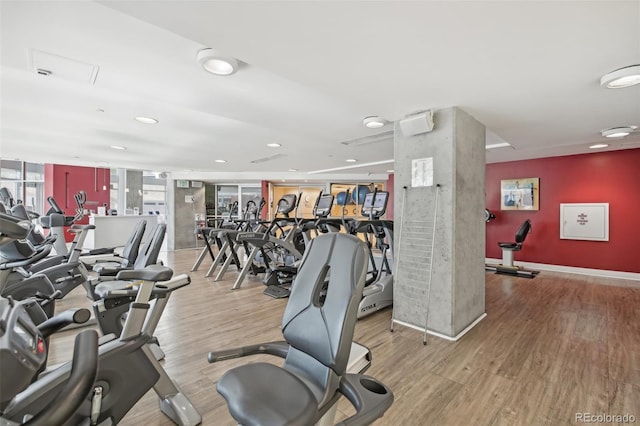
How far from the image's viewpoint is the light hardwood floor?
185cm

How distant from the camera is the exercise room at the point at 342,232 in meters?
1.25

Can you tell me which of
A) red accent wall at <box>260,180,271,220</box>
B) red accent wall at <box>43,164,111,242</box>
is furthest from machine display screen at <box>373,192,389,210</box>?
red accent wall at <box>43,164,111,242</box>

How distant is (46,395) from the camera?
0.92 metres

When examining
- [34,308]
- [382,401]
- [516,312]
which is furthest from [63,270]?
[516,312]

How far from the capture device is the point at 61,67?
7.50ft

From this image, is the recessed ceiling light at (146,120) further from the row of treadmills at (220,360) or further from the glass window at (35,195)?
the glass window at (35,195)

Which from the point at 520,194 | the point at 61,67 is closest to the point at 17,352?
the point at 61,67

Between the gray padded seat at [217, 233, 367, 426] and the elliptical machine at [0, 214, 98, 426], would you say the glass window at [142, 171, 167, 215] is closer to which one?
the gray padded seat at [217, 233, 367, 426]

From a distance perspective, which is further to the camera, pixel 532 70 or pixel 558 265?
pixel 558 265

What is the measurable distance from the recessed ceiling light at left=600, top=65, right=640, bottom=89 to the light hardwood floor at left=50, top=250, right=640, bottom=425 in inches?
89.4

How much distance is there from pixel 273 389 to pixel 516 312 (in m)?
3.69

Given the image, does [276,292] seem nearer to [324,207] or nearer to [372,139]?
[324,207]

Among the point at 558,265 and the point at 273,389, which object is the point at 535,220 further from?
the point at 273,389

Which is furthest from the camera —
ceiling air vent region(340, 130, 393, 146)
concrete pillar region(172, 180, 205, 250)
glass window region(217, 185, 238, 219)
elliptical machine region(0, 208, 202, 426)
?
glass window region(217, 185, 238, 219)
